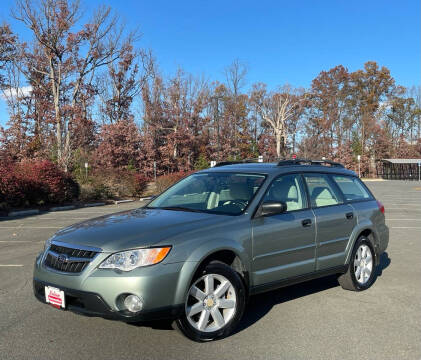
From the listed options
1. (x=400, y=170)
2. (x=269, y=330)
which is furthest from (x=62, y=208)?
(x=400, y=170)

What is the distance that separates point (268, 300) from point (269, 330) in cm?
105

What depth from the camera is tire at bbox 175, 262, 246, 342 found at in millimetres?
3893

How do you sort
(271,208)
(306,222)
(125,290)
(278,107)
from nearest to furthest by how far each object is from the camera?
(125,290) → (271,208) → (306,222) → (278,107)

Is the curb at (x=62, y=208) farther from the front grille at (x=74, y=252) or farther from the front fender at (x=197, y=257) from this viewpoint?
the front fender at (x=197, y=257)

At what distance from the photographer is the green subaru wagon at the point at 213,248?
12.1 feet

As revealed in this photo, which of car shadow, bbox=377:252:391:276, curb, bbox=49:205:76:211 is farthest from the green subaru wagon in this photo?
curb, bbox=49:205:76:211

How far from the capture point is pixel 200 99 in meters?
49.5

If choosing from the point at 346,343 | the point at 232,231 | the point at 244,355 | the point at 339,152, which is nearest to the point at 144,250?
the point at 232,231

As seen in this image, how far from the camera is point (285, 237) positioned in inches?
186

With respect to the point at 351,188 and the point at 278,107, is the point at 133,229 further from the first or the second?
the point at 278,107

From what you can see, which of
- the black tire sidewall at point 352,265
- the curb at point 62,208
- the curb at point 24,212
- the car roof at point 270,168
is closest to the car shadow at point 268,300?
the black tire sidewall at point 352,265

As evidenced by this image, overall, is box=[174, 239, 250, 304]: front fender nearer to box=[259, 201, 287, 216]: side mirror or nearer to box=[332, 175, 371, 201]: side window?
box=[259, 201, 287, 216]: side mirror

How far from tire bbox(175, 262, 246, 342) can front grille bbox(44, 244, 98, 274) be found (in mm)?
940

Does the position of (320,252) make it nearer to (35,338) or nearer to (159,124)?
(35,338)
